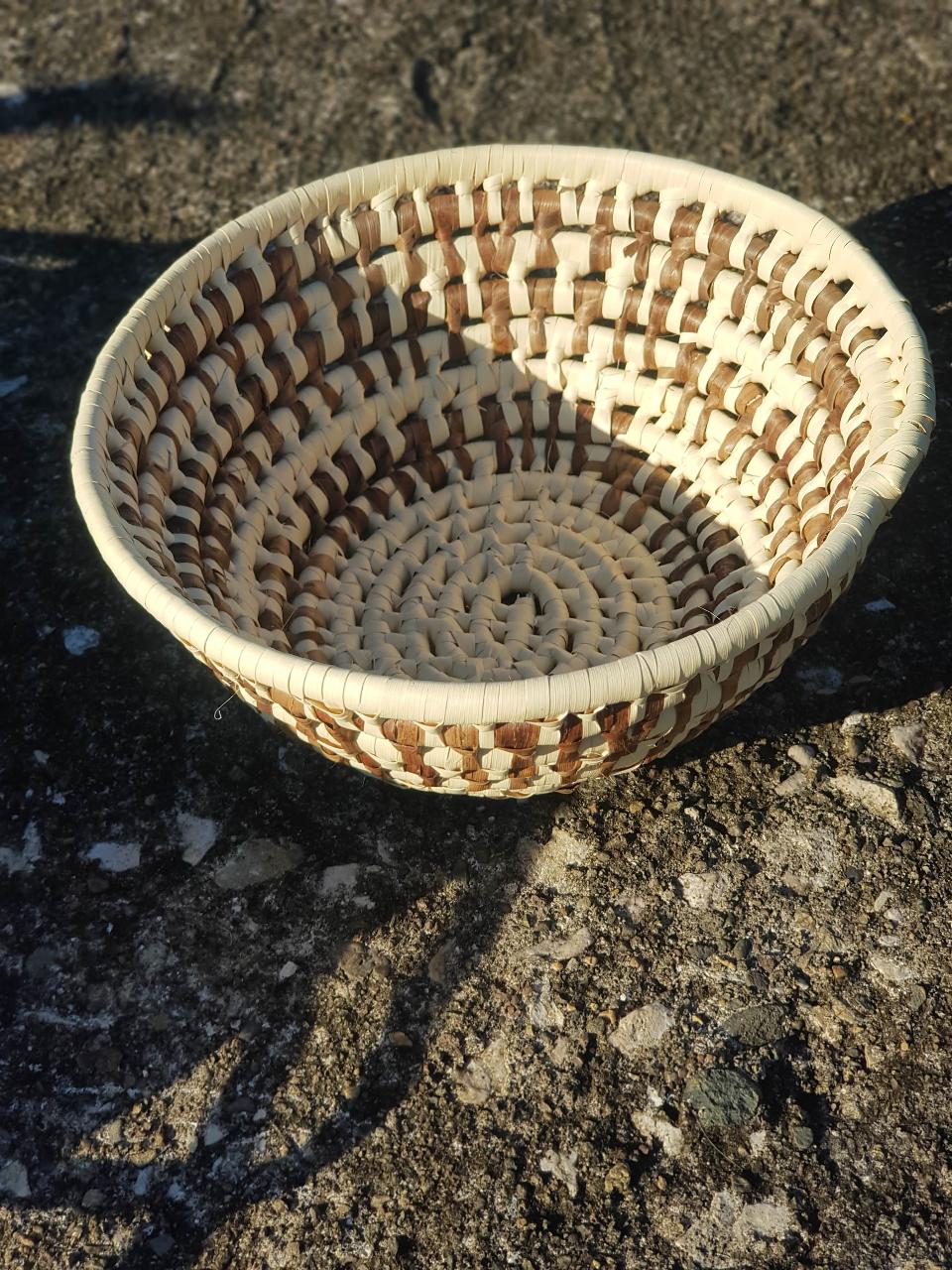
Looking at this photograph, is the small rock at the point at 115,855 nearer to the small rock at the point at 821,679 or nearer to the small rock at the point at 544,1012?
the small rock at the point at 544,1012

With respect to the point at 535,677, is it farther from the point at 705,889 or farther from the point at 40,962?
the point at 40,962

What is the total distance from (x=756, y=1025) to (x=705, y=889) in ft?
0.48

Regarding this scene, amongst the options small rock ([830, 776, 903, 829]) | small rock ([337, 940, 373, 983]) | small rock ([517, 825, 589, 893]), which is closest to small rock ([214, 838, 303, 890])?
small rock ([337, 940, 373, 983])

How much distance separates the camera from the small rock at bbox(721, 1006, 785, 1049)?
1.16 meters

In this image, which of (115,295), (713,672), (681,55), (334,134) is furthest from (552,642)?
(681,55)

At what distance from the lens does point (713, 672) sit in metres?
1.09

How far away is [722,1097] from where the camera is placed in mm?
1121

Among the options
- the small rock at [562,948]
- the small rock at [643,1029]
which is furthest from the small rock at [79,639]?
the small rock at [643,1029]

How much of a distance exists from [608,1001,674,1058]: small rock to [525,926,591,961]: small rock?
8cm

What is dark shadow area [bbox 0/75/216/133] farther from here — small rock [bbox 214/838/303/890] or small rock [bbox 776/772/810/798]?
small rock [bbox 776/772/810/798]

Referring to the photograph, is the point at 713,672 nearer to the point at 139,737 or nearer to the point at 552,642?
the point at 552,642

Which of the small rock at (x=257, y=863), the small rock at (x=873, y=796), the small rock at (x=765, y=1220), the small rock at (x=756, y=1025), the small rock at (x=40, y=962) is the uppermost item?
the small rock at (x=873, y=796)

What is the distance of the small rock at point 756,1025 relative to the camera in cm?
116

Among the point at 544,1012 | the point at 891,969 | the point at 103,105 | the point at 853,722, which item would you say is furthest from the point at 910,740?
the point at 103,105
